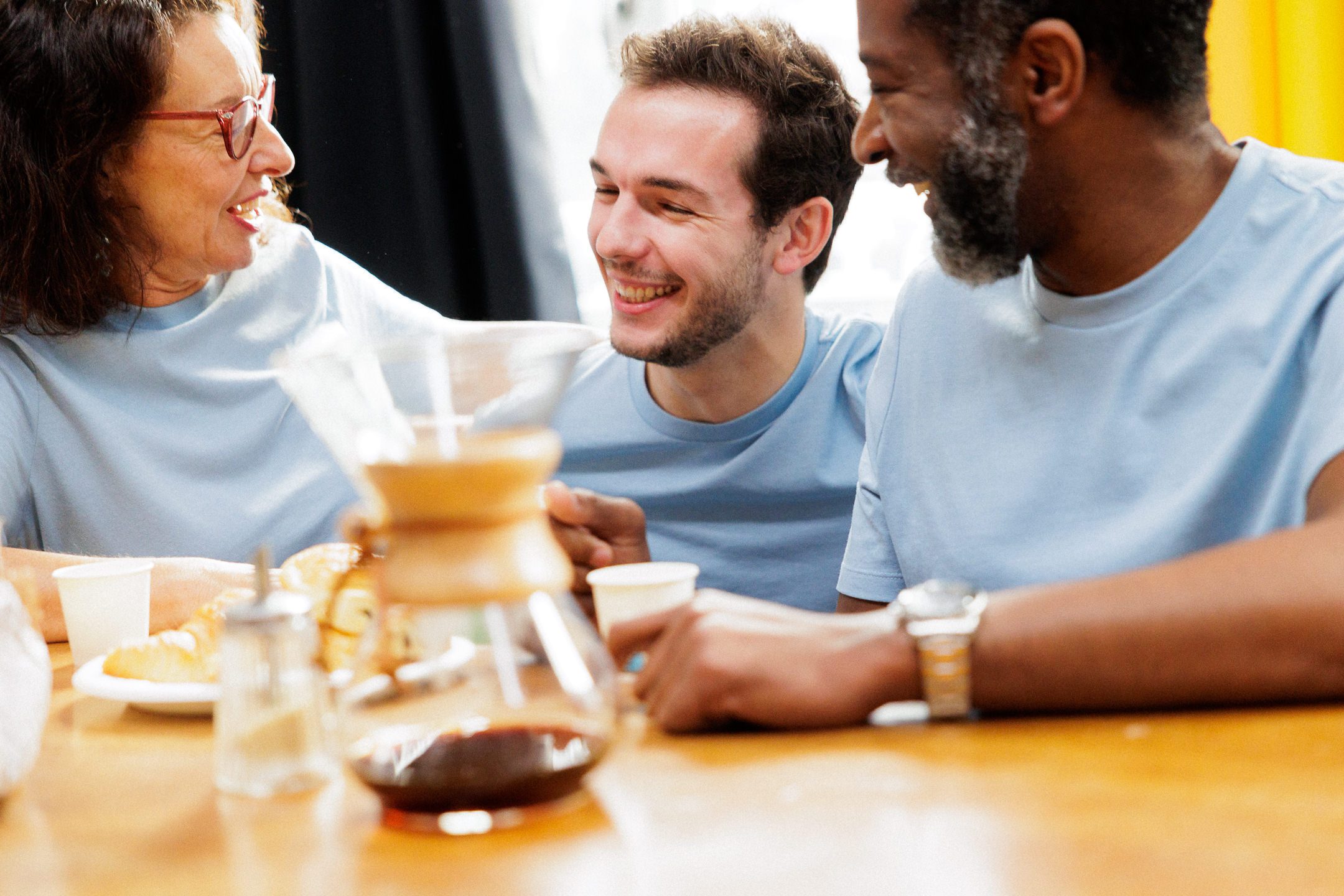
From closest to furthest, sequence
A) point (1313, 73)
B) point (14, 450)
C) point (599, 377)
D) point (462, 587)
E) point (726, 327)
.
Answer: point (462, 587), point (14, 450), point (726, 327), point (599, 377), point (1313, 73)

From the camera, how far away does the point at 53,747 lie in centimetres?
93

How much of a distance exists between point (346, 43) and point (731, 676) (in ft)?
7.40

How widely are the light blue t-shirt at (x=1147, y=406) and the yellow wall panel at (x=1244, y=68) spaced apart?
115 cm

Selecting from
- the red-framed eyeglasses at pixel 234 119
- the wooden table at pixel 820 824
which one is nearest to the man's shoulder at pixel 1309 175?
the wooden table at pixel 820 824

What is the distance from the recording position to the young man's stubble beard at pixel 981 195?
1.21 m

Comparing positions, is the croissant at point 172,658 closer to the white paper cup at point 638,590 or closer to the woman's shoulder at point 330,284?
the white paper cup at point 638,590

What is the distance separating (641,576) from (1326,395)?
62cm

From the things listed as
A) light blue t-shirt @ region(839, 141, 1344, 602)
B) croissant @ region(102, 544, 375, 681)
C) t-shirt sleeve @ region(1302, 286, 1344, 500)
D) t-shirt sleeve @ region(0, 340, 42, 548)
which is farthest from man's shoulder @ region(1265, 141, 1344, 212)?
t-shirt sleeve @ region(0, 340, 42, 548)

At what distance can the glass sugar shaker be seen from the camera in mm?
793

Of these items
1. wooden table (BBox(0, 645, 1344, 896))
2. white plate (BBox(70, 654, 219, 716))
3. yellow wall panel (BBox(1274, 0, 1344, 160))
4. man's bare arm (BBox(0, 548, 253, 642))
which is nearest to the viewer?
wooden table (BBox(0, 645, 1344, 896))

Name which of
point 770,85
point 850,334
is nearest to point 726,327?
point 850,334

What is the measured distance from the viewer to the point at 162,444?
1.84 m

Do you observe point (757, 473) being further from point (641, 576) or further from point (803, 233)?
point (641, 576)

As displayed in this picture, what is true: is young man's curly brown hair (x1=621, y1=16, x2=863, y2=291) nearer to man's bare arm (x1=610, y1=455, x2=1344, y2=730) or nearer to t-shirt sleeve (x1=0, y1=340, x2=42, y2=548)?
t-shirt sleeve (x1=0, y1=340, x2=42, y2=548)
